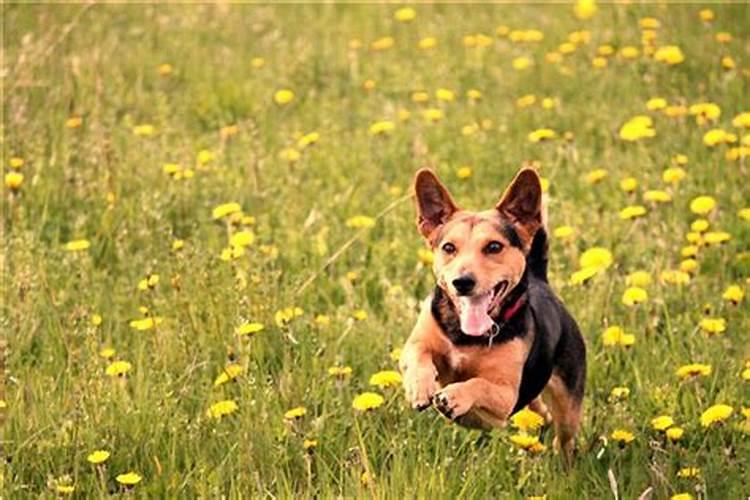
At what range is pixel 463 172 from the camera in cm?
704

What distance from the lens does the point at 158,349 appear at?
5254 mm

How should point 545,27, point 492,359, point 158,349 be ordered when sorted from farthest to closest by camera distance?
1. point 545,27
2. point 158,349
3. point 492,359

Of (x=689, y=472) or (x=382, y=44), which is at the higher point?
(x=382, y=44)

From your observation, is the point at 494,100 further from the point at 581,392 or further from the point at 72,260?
the point at 581,392

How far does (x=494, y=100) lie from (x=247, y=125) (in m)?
1.38

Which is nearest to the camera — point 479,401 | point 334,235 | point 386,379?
point 479,401

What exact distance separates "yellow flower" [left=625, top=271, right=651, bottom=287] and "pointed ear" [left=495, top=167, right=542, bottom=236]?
4.73ft

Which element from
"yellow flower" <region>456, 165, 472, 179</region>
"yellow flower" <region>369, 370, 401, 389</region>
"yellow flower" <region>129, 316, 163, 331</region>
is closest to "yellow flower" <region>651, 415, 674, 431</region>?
"yellow flower" <region>369, 370, 401, 389</region>

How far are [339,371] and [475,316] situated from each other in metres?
0.78

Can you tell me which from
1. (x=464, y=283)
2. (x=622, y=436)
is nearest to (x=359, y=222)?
(x=622, y=436)

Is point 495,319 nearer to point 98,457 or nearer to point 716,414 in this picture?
point 716,414

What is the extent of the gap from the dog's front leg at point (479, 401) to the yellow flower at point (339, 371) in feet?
2.46

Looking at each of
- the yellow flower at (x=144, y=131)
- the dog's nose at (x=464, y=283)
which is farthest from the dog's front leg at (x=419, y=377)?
the yellow flower at (x=144, y=131)

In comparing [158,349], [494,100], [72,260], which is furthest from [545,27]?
[158,349]
